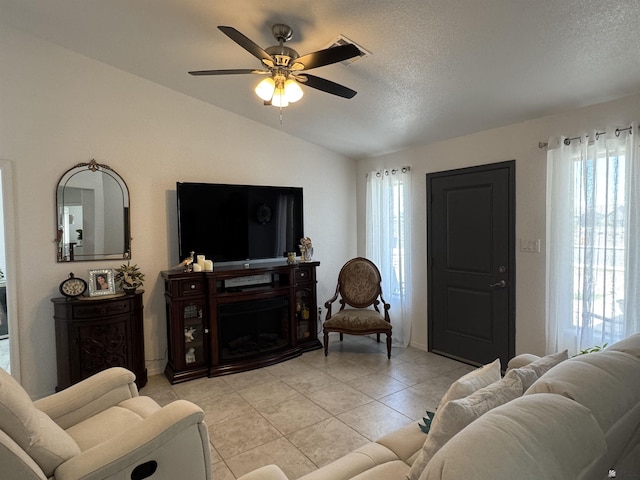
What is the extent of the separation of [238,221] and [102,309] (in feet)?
4.88

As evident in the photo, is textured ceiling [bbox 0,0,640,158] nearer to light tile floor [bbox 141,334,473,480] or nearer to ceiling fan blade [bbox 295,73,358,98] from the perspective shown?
A: ceiling fan blade [bbox 295,73,358,98]

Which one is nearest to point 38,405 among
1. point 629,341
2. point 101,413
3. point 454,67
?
point 101,413

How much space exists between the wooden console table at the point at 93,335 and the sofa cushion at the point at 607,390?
3156 millimetres

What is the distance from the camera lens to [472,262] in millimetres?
3699

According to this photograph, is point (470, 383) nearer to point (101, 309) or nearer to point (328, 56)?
point (328, 56)

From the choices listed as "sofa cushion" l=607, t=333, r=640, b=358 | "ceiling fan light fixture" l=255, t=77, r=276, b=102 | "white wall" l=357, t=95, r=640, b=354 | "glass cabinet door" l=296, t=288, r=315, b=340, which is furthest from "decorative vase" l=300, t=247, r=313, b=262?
"sofa cushion" l=607, t=333, r=640, b=358

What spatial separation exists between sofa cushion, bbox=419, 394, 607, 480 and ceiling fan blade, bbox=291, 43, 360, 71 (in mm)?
1735

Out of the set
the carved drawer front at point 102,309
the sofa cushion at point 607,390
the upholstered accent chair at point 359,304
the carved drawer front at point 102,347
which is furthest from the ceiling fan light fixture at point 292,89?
the upholstered accent chair at point 359,304

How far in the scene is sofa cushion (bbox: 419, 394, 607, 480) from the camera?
773 millimetres

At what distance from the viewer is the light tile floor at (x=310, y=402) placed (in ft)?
7.65

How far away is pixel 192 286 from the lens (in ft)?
11.4

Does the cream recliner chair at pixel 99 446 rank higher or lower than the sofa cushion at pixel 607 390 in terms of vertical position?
lower

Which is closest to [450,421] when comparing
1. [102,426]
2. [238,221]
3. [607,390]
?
[607,390]

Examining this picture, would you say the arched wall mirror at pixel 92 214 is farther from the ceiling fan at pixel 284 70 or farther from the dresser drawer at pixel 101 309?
the ceiling fan at pixel 284 70
